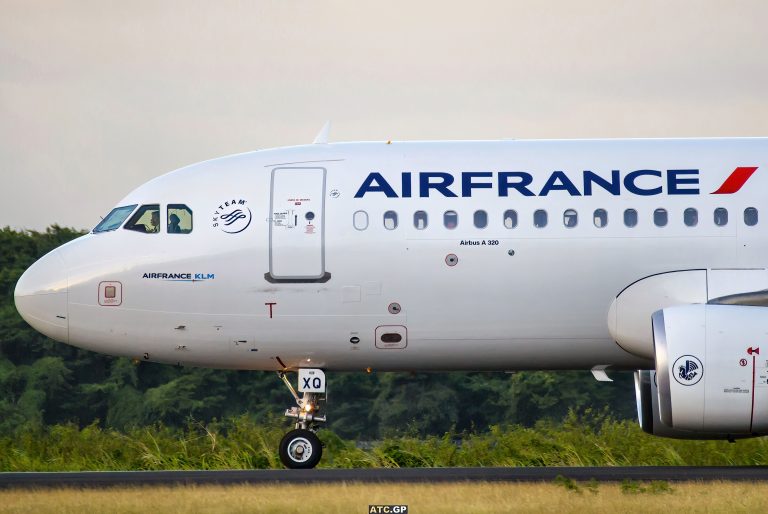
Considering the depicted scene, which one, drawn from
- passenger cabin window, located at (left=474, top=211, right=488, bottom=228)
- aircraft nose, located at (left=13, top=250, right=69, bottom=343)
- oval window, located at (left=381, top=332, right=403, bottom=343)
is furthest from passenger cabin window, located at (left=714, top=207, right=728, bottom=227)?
aircraft nose, located at (left=13, top=250, right=69, bottom=343)

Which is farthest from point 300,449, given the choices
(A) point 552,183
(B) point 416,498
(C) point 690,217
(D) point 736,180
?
(D) point 736,180

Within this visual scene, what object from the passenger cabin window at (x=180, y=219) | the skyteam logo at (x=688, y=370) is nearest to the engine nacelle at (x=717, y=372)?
the skyteam logo at (x=688, y=370)

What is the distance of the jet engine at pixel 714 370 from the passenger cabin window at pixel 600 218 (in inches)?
78.2

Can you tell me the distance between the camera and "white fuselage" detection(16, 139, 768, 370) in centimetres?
2070

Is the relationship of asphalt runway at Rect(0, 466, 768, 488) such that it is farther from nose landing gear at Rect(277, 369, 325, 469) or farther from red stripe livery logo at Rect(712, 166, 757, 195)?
red stripe livery logo at Rect(712, 166, 757, 195)

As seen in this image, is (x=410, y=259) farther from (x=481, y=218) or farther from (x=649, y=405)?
(x=649, y=405)

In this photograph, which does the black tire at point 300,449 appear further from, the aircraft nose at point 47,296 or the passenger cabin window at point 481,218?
the passenger cabin window at point 481,218

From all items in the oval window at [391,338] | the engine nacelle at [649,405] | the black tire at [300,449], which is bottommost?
the black tire at [300,449]

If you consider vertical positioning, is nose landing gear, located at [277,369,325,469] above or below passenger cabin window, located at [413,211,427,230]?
below

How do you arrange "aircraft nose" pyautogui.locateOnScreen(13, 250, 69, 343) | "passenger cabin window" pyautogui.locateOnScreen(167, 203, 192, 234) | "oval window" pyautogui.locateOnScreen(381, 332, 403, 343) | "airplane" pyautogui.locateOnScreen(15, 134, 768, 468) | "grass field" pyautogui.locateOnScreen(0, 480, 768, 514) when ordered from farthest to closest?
"passenger cabin window" pyautogui.locateOnScreen(167, 203, 192, 234) < "aircraft nose" pyautogui.locateOnScreen(13, 250, 69, 343) < "oval window" pyautogui.locateOnScreen(381, 332, 403, 343) < "airplane" pyautogui.locateOnScreen(15, 134, 768, 468) < "grass field" pyautogui.locateOnScreen(0, 480, 768, 514)

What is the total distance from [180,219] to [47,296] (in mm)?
2151

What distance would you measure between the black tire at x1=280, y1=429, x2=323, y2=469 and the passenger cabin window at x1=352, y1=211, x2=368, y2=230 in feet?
9.80

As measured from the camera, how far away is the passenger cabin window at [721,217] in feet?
67.8

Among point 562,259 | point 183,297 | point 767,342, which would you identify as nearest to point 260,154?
point 183,297
